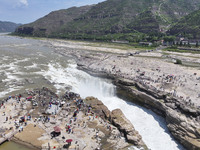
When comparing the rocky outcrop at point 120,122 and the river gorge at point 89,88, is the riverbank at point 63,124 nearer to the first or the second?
the rocky outcrop at point 120,122

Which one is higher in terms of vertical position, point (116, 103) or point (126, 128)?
point (126, 128)

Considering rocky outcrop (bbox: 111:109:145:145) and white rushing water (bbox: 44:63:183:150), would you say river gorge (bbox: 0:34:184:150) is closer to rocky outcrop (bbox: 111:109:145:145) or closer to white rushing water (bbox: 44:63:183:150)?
white rushing water (bbox: 44:63:183:150)

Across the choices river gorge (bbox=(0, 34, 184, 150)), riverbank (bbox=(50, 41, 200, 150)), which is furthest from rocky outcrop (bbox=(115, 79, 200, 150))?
river gorge (bbox=(0, 34, 184, 150))

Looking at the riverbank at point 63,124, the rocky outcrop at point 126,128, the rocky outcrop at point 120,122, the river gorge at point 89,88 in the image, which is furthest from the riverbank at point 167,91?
the riverbank at point 63,124

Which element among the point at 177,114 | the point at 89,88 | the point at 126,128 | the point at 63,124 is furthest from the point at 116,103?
the point at 63,124

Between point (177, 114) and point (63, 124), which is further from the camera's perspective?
point (177, 114)

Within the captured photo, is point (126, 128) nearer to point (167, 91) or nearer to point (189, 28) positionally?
point (167, 91)
